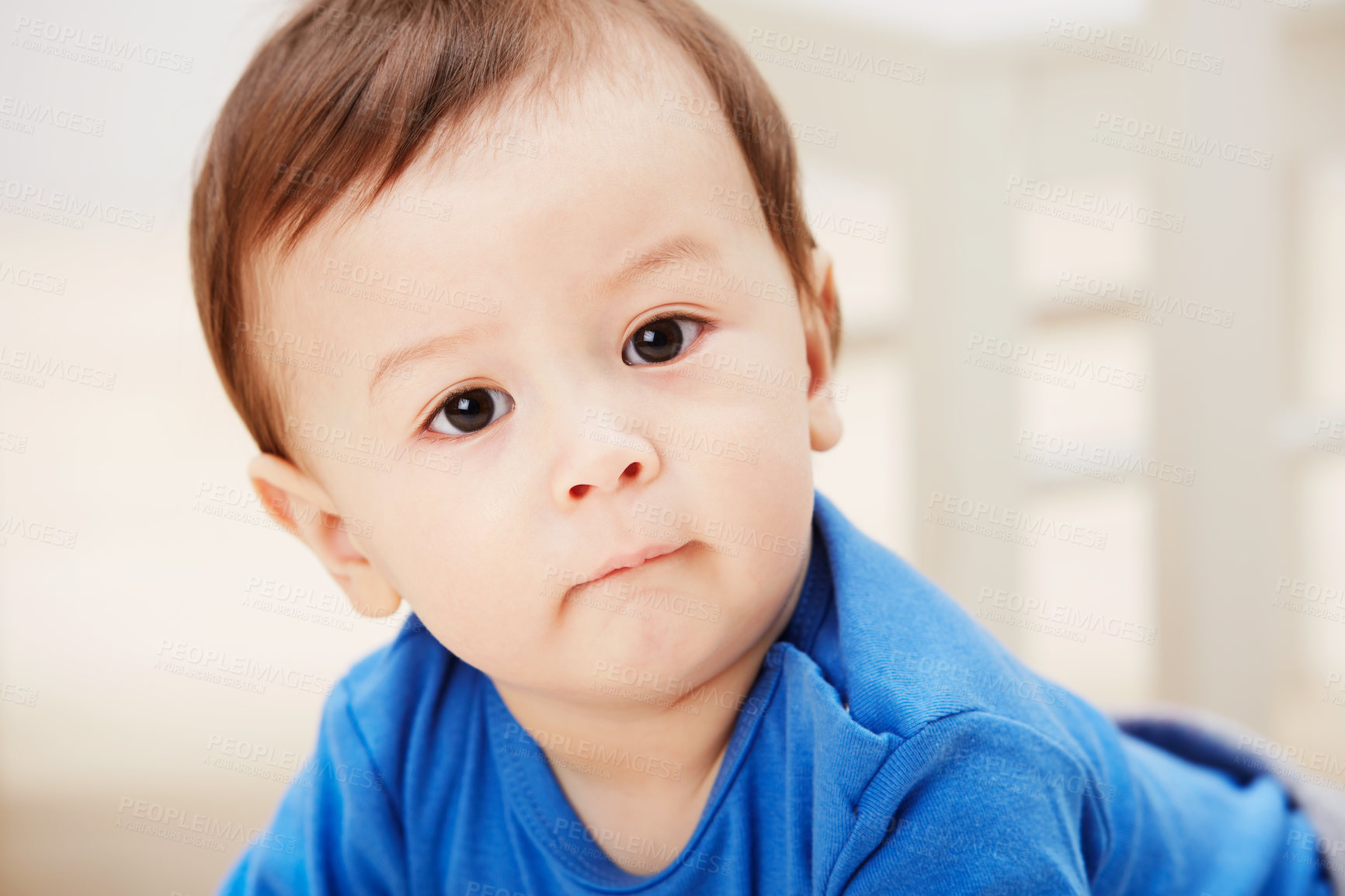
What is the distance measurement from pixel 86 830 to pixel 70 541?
1.38 ft

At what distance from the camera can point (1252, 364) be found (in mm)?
1646

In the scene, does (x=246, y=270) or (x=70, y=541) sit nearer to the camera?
(x=246, y=270)

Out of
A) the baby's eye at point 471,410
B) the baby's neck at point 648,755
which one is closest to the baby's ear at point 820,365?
the baby's neck at point 648,755

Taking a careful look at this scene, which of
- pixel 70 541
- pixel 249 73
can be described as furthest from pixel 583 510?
pixel 70 541

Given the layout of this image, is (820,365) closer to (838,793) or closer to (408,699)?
(838,793)

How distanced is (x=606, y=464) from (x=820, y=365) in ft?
1.06

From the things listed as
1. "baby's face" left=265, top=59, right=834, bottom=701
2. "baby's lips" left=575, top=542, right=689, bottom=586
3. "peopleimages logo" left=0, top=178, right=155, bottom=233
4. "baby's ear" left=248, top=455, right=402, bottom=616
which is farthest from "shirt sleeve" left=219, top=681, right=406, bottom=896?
"peopleimages logo" left=0, top=178, right=155, bottom=233

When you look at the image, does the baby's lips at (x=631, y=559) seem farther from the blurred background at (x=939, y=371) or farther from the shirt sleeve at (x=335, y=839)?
the blurred background at (x=939, y=371)

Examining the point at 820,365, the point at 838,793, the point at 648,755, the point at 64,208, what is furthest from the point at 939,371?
the point at 64,208

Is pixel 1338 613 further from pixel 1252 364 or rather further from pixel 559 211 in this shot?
pixel 559 211

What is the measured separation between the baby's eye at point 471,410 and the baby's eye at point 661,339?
0.31 ft

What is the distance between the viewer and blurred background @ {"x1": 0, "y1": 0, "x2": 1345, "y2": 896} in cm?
161

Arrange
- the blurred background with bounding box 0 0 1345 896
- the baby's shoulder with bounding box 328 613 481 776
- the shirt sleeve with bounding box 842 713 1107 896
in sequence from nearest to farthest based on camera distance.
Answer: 1. the shirt sleeve with bounding box 842 713 1107 896
2. the baby's shoulder with bounding box 328 613 481 776
3. the blurred background with bounding box 0 0 1345 896

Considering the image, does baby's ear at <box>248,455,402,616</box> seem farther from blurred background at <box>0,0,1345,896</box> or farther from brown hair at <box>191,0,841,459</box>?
blurred background at <box>0,0,1345,896</box>
